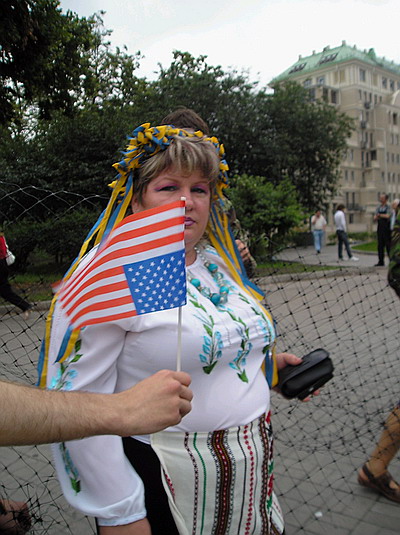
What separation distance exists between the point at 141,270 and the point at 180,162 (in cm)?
48

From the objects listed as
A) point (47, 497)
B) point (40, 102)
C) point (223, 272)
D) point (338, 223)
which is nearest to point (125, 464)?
point (223, 272)

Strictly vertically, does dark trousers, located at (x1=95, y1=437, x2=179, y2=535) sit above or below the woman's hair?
below

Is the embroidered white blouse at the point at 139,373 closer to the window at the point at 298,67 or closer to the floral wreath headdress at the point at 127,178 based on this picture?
the floral wreath headdress at the point at 127,178

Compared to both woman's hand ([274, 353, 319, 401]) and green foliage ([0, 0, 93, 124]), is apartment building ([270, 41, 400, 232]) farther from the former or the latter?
woman's hand ([274, 353, 319, 401])

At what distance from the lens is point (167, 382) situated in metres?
1.27

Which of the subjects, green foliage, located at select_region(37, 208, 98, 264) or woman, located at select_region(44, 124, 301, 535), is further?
green foliage, located at select_region(37, 208, 98, 264)

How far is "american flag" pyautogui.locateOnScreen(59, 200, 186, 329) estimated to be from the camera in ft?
4.75

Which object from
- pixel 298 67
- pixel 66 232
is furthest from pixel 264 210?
pixel 298 67

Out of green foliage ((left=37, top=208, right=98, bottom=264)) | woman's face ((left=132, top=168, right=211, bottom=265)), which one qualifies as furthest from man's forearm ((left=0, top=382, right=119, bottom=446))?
green foliage ((left=37, top=208, right=98, bottom=264))

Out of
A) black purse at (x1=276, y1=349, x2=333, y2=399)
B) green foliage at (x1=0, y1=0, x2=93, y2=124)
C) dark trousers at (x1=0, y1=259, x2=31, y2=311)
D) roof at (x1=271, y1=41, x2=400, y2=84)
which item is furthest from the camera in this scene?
roof at (x1=271, y1=41, x2=400, y2=84)

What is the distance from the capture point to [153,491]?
5.32ft

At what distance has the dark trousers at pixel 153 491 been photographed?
1.62 metres

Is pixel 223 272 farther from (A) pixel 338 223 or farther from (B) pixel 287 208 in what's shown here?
(A) pixel 338 223

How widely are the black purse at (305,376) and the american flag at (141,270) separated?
86 cm
